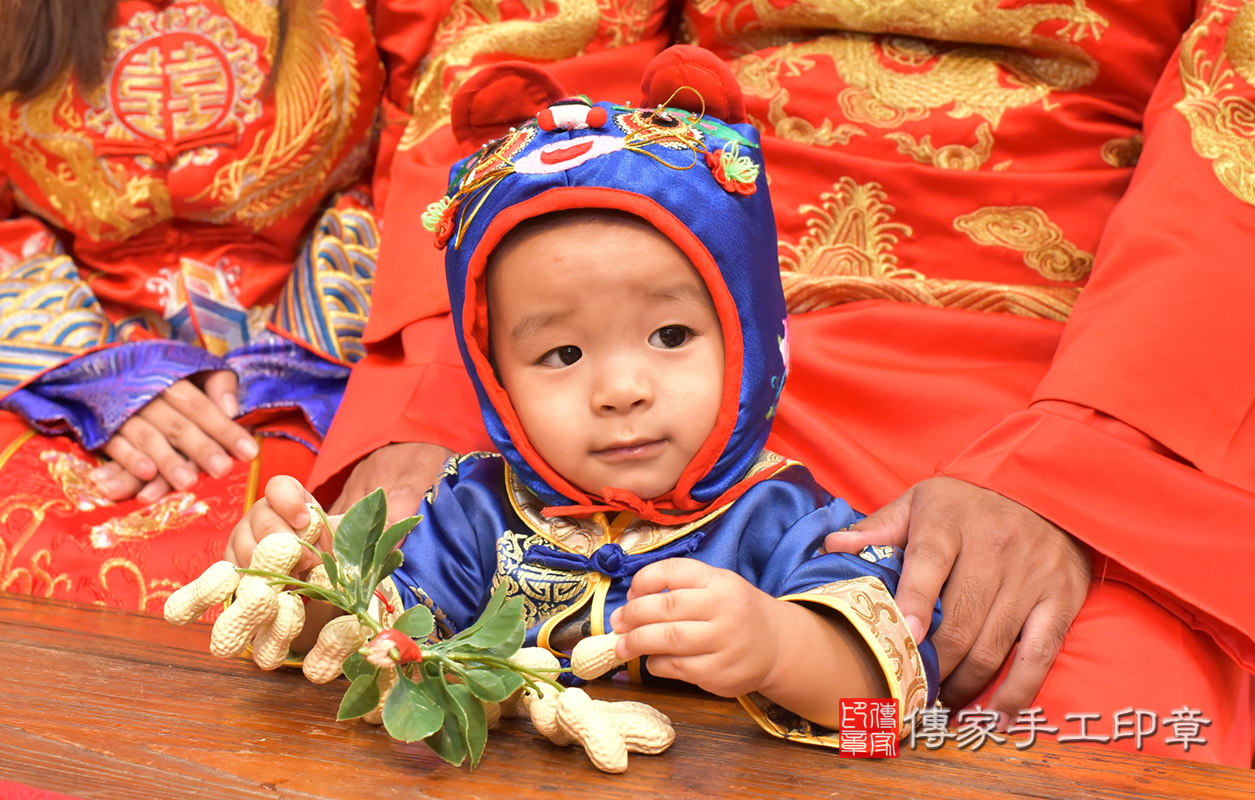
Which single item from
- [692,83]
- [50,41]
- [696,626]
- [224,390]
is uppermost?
[692,83]

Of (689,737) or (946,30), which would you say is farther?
(946,30)

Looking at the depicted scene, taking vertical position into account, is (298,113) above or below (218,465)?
above

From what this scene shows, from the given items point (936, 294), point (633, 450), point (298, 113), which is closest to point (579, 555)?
point (633, 450)

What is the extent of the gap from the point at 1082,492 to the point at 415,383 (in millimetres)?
792

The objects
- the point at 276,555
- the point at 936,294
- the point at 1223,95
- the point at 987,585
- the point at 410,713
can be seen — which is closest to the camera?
the point at 410,713

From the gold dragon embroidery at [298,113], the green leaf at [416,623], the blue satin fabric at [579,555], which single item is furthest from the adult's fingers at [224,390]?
the green leaf at [416,623]

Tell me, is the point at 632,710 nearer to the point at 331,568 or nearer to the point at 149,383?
the point at 331,568

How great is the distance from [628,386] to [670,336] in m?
0.08

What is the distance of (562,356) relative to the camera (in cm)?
99

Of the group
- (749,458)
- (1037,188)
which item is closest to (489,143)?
(749,458)

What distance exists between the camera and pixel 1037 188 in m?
1.33

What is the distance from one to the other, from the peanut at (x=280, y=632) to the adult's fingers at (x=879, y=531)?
467 millimetres

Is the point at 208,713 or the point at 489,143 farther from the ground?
the point at 489,143

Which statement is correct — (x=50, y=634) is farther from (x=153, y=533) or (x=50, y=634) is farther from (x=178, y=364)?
(x=178, y=364)
